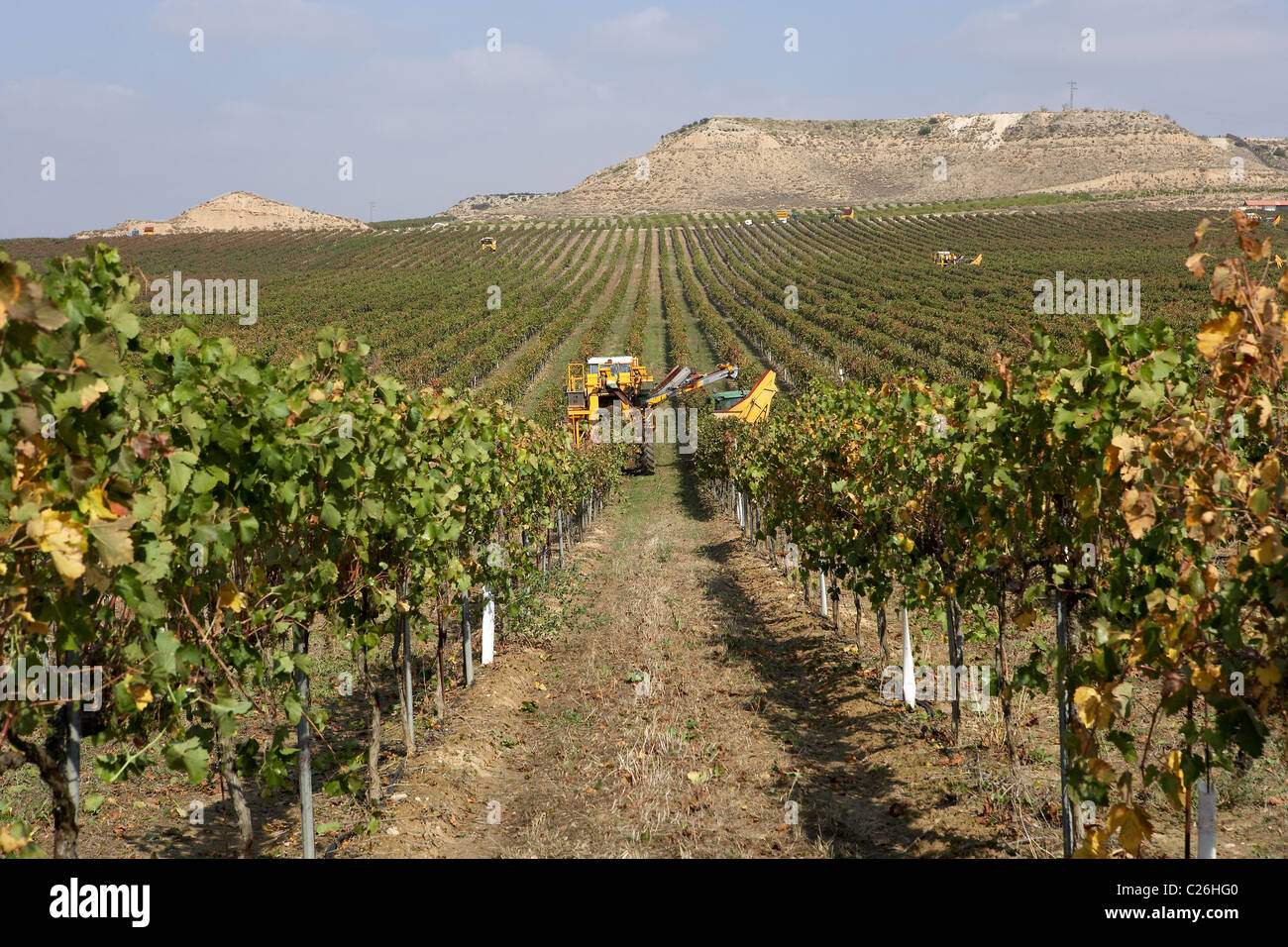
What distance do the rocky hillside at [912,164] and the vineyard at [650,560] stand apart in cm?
12452

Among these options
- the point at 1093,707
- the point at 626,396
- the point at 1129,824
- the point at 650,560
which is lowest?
the point at 650,560

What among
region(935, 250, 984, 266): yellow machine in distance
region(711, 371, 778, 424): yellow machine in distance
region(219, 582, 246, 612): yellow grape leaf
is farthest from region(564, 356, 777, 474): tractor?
region(935, 250, 984, 266): yellow machine in distance

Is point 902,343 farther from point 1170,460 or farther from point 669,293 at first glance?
point 1170,460

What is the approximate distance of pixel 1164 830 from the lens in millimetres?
6316

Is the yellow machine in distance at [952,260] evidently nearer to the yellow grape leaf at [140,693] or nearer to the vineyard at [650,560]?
the vineyard at [650,560]

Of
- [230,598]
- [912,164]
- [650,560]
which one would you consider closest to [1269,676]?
[230,598]

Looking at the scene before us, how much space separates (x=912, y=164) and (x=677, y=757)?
168654 millimetres

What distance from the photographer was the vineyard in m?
2.87

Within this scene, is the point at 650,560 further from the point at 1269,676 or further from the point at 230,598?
the point at 1269,676

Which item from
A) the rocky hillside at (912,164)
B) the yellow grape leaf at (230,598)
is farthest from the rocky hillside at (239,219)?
the yellow grape leaf at (230,598)

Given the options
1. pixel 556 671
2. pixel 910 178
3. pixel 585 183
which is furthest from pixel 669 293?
pixel 585 183

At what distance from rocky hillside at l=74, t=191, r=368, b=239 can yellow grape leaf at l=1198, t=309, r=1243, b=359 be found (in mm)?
119026

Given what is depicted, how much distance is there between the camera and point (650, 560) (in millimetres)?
20250
